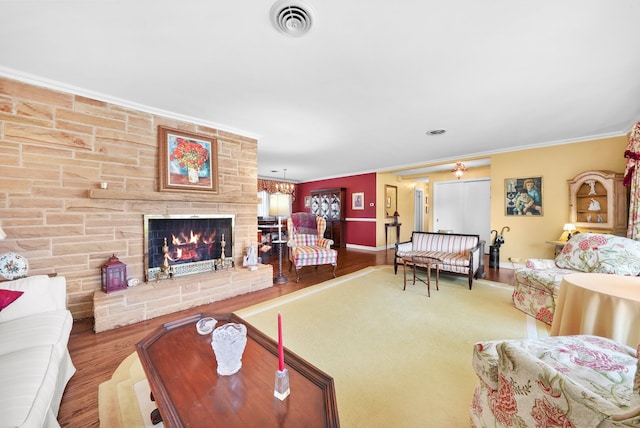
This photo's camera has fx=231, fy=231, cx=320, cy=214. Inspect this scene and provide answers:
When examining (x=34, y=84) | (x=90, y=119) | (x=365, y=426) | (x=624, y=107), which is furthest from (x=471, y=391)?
(x=34, y=84)

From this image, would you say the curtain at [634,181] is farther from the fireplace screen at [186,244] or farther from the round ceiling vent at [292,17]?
the fireplace screen at [186,244]

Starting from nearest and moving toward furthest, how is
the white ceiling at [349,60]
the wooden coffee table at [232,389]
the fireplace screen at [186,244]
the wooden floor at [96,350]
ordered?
the wooden coffee table at [232,389], the wooden floor at [96,350], the white ceiling at [349,60], the fireplace screen at [186,244]

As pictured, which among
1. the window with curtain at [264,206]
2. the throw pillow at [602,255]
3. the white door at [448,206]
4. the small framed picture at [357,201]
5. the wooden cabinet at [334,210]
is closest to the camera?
the throw pillow at [602,255]

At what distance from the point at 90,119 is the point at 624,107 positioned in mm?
6143

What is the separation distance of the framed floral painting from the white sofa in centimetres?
148

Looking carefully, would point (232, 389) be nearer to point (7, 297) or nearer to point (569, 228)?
Result: point (7, 297)

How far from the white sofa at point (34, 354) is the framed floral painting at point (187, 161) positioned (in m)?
1.48

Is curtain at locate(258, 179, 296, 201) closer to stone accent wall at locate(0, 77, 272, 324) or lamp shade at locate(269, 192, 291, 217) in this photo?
lamp shade at locate(269, 192, 291, 217)

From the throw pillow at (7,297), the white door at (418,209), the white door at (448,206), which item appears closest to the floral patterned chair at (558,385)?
the throw pillow at (7,297)

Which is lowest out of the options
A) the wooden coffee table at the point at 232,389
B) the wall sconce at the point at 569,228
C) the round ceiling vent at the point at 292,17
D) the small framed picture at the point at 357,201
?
the wooden coffee table at the point at 232,389

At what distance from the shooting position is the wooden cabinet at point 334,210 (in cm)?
752

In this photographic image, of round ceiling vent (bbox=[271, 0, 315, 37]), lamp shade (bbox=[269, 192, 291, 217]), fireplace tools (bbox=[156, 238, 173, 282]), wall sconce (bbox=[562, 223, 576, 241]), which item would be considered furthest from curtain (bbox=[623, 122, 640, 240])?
fireplace tools (bbox=[156, 238, 173, 282])

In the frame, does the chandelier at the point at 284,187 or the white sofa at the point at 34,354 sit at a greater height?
the chandelier at the point at 284,187

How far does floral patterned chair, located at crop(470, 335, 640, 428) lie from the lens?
2.19 ft
